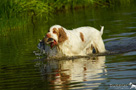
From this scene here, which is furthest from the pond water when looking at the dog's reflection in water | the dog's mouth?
the dog's mouth

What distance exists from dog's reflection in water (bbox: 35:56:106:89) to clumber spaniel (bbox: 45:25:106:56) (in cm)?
37

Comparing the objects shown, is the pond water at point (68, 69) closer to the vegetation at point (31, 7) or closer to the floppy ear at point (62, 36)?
the floppy ear at point (62, 36)

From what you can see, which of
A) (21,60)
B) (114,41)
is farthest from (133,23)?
(21,60)

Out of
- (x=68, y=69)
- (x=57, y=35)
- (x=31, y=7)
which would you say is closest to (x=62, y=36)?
(x=57, y=35)

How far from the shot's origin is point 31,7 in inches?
956

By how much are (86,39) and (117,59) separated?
162cm

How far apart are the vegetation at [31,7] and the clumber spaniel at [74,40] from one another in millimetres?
7638

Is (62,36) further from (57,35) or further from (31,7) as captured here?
(31,7)

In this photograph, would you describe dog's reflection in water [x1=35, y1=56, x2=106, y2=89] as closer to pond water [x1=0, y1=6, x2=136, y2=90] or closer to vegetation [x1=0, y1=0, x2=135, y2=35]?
pond water [x1=0, y1=6, x2=136, y2=90]

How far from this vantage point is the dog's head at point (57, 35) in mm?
10195

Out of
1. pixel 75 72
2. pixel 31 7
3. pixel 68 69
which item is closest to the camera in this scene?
pixel 75 72

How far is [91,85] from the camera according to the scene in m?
7.02

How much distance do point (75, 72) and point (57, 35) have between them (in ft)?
6.37

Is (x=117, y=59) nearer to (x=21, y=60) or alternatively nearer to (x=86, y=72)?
(x=86, y=72)
